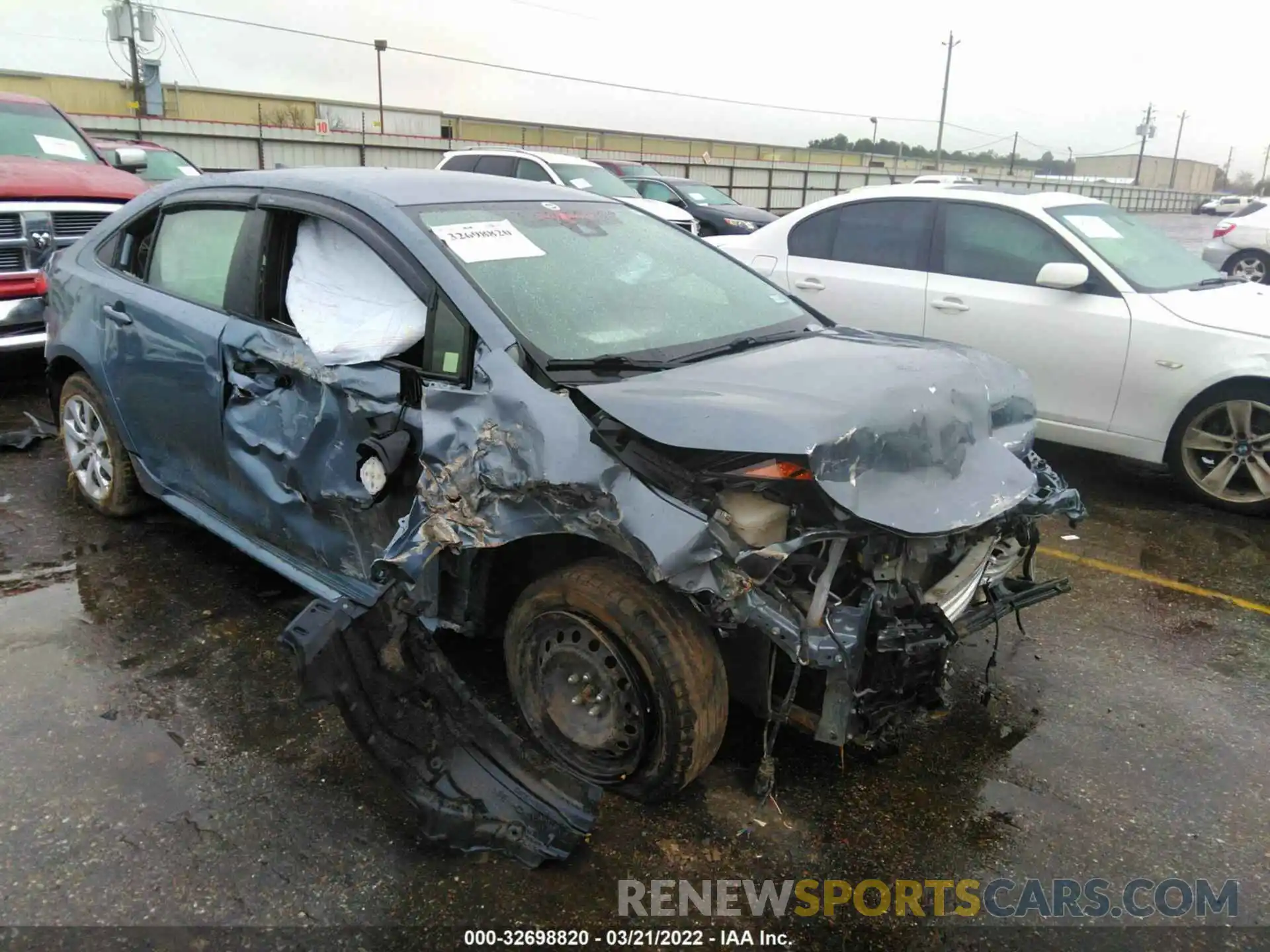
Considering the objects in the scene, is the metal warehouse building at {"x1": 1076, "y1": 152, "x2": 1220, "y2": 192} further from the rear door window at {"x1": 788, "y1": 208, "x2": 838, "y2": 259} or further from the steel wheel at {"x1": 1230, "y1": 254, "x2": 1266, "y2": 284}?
the rear door window at {"x1": 788, "y1": 208, "x2": 838, "y2": 259}

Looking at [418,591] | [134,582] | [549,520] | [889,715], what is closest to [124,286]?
[134,582]

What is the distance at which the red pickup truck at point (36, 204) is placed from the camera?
20.9 feet

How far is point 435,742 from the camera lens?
2.59 metres

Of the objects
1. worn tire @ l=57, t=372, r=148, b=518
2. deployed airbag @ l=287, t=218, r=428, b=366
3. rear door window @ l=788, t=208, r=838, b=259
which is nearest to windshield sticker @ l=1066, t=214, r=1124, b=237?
rear door window @ l=788, t=208, r=838, b=259

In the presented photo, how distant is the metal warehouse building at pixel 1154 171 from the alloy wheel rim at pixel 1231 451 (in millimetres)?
91661

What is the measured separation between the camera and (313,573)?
331 cm

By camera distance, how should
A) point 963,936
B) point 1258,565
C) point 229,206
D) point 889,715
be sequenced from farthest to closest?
1. point 1258,565
2. point 229,206
3. point 889,715
4. point 963,936

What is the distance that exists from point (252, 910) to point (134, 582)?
2.26 metres

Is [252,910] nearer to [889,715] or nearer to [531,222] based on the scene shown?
[889,715]

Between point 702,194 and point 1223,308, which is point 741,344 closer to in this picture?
point 1223,308

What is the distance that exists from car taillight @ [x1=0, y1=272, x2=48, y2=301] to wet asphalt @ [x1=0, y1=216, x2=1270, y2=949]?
3.57 metres

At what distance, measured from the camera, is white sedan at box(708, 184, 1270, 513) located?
498 cm

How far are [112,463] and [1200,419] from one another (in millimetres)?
5759

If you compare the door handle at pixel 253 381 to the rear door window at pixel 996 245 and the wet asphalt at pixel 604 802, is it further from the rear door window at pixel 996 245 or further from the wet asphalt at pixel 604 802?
the rear door window at pixel 996 245
